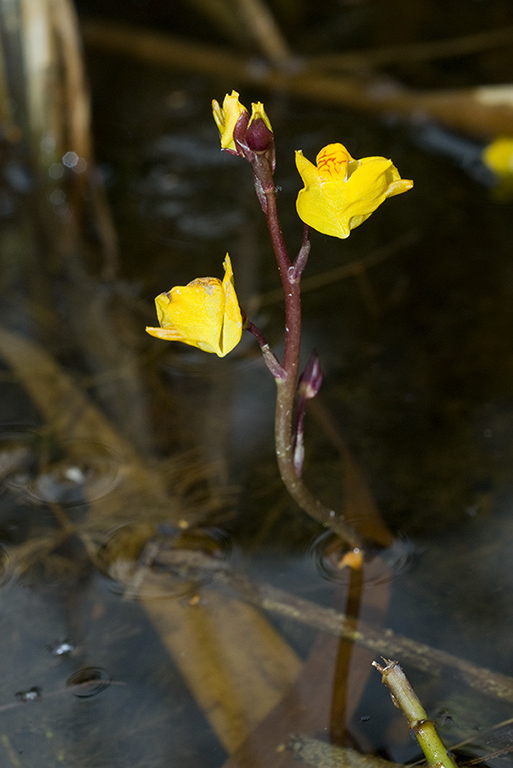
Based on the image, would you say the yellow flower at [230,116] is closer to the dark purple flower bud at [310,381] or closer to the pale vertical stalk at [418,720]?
the dark purple flower bud at [310,381]

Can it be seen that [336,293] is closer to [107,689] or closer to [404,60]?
[107,689]

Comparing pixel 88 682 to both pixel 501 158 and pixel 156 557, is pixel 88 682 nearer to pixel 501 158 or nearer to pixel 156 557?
pixel 156 557

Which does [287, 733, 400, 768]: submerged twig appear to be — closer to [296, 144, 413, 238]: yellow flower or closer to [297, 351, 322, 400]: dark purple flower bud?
[297, 351, 322, 400]: dark purple flower bud

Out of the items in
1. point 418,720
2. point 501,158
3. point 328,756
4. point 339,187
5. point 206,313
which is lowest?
point 328,756

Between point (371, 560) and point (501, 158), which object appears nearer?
point (371, 560)

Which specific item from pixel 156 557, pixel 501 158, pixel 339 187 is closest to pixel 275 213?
pixel 339 187

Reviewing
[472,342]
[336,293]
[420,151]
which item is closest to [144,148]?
[420,151]
